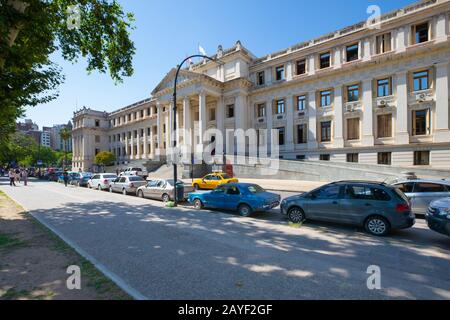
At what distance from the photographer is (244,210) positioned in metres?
9.45

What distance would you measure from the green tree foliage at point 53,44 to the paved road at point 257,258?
18.1ft

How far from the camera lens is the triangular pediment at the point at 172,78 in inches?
1280

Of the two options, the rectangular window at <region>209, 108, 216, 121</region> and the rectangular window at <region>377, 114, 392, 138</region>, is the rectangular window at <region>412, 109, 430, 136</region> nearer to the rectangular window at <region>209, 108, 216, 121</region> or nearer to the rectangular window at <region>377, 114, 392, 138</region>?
the rectangular window at <region>377, 114, 392, 138</region>

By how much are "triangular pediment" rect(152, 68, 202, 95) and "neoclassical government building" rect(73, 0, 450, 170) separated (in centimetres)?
20

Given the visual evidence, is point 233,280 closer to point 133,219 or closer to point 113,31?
point 133,219

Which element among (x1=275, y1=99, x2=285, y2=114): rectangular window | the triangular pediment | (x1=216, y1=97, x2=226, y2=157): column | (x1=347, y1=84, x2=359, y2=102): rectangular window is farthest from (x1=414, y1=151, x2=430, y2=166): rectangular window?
the triangular pediment

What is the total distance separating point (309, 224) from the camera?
314 inches

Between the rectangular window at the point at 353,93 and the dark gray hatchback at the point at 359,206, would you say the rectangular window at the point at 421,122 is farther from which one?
the dark gray hatchback at the point at 359,206

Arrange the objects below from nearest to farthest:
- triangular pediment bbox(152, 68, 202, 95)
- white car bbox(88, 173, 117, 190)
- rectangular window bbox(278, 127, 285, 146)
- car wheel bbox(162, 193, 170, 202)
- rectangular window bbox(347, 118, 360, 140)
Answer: car wheel bbox(162, 193, 170, 202)
white car bbox(88, 173, 117, 190)
rectangular window bbox(347, 118, 360, 140)
rectangular window bbox(278, 127, 285, 146)
triangular pediment bbox(152, 68, 202, 95)

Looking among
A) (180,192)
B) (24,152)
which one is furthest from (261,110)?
(24,152)

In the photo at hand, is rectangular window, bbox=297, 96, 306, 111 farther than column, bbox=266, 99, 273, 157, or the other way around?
column, bbox=266, 99, 273, 157

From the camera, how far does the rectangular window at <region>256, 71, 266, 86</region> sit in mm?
32800
